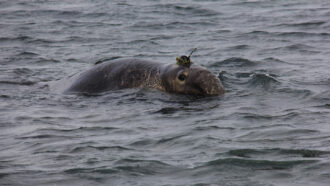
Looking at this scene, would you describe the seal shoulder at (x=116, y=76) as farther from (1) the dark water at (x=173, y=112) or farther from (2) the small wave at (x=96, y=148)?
(2) the small wave at (x=96, y=148)

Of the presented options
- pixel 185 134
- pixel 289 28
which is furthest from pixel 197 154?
pixel 289 28

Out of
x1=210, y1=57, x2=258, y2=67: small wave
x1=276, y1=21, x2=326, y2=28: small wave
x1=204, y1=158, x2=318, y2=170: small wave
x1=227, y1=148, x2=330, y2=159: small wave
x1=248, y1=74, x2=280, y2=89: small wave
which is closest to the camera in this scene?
x1=204, y1=158, x2=318, y2=170: small wave

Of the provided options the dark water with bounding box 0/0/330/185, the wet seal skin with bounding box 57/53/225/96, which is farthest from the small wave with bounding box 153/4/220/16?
the wet seal skin with bounding box 57/53/225/96

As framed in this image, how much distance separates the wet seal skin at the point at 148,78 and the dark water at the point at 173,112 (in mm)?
205

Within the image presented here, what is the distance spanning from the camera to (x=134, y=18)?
19016 mm

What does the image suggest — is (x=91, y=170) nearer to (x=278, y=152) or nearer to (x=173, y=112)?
(x=278, y=152)

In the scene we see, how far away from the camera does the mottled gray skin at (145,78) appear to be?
9.12 metres

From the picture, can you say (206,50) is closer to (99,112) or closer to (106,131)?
(99,112)

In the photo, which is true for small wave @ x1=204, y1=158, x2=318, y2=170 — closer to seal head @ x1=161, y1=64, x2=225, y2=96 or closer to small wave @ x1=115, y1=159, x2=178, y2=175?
small wave @ x1=115, y1=159, x2=178, y2=175

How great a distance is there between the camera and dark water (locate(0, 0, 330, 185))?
586 cm

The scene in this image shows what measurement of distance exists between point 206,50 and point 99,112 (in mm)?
6029

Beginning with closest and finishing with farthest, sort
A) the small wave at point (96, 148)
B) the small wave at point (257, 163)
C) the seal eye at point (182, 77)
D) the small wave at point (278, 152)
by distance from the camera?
the small wave at point (257, 163) → the small wave at point (278, 152) → the small wave at point (96, 148) → the seal eye at point (182, 77)

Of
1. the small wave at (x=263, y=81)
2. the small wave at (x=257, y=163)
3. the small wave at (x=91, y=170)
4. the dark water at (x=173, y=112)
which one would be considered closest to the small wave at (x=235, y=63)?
the dark water at (x=173, y=112)

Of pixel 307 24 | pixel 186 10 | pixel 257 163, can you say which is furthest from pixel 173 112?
pixel 186 10
